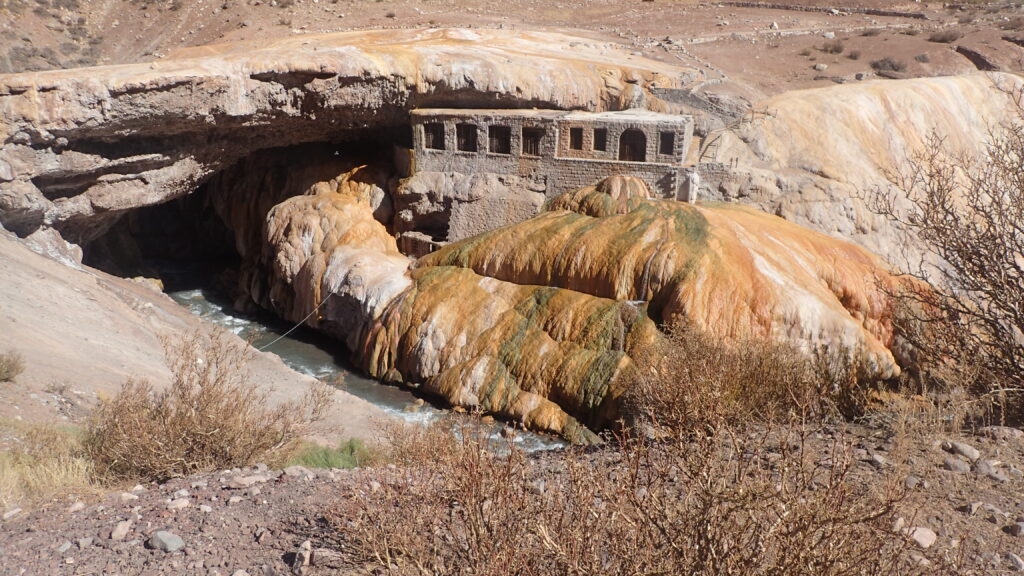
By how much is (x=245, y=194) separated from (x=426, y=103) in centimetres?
858

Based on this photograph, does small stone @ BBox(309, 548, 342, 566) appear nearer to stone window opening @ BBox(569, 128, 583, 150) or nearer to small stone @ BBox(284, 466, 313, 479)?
small stone @ BBox(284, 466, 313, 479)

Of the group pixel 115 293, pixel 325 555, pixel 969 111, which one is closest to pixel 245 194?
pixel 115 293

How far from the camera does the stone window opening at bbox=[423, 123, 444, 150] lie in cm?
2431

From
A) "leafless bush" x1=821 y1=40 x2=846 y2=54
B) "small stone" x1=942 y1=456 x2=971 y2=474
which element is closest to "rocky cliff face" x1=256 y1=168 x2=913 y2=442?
"small stone" x1=942 y1=456 x2=971 y2=474

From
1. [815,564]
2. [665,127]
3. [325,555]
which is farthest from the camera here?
[665,127]

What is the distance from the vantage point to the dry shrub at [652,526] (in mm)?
4332


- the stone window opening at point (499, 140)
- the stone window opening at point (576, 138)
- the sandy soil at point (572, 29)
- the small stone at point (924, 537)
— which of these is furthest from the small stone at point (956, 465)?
the sandy soil at point (572, 29)

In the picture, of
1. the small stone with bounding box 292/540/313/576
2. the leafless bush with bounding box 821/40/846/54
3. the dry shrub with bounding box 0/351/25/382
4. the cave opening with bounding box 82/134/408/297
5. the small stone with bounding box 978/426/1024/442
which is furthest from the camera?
the leafless bush with bounding box 821/40/846/54

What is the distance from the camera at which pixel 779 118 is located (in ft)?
86.0

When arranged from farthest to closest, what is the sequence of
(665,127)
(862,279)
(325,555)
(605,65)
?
(605,65) < (665,127) < (862,279) < (325,555)

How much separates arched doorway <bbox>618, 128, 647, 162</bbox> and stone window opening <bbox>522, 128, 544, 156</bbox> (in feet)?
7.96

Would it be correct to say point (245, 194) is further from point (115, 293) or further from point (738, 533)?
point (738, 533)

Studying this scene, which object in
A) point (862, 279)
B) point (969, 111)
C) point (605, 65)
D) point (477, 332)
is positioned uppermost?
point (605, 65)

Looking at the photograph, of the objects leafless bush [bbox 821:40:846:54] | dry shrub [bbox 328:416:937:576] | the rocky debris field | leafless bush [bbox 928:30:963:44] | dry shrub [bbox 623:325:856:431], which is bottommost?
dry shrub [bbox 623:325:856:431]
